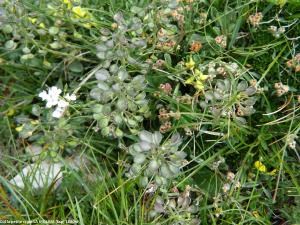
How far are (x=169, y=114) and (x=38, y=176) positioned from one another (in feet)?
2.21

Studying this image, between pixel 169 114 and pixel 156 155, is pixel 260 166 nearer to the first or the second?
pixel 169 114

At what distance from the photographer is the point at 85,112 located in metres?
2.02

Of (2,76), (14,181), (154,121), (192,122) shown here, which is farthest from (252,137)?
(2,76)

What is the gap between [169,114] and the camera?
184 centimetres

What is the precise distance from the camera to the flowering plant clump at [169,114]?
1.79 meters

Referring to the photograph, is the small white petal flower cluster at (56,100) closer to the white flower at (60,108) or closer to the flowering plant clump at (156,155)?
the white flower at (60,108)

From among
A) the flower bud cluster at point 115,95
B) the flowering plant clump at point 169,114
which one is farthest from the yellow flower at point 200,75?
the flower bud cluster at point 115,95

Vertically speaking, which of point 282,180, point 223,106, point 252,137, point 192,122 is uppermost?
point 223,106

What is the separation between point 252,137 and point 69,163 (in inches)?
31.0

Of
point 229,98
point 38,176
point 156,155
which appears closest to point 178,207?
point 156,155

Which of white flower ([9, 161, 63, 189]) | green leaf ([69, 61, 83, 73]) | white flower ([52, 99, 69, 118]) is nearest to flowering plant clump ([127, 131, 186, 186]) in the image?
white flower ([52, 99, 69, 118])

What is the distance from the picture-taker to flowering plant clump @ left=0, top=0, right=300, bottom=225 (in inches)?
70.5

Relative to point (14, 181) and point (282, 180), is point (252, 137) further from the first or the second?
point (14, 181)

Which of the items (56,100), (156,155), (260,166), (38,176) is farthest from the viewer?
(38,176)
